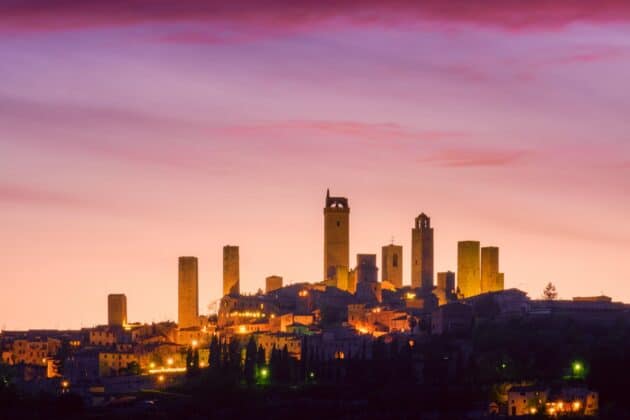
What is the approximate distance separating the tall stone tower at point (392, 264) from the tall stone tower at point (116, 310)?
664 inches

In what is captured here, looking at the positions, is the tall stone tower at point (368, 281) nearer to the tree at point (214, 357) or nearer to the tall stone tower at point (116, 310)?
the tall stone tower at point (116, 310)

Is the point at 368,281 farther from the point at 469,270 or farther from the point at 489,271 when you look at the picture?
the point at 489,271

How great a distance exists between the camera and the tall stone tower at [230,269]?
402ft

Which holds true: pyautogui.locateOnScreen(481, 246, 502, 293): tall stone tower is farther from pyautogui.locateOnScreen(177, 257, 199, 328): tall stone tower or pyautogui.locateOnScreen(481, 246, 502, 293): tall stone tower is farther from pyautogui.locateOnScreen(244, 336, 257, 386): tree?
pyautogui.locateOnScreen(244, 336, 257, 386): tree

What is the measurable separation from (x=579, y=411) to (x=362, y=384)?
35.6ft

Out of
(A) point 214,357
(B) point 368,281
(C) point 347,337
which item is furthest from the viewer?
(B) point 368,281

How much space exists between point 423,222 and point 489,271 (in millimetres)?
6595

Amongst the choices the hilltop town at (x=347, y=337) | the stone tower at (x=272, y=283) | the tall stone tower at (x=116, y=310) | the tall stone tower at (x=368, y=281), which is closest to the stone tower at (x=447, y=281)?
the hilltop town at (x=347, y=337)

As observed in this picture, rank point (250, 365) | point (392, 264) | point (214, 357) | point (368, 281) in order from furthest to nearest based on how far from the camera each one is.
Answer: point (392, 264), point (368, 281), point (214, 357), point (250, 365)

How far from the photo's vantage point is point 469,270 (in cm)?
12062

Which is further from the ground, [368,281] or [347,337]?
[368,281]

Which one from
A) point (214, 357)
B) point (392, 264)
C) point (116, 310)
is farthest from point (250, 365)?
point (392, 264)

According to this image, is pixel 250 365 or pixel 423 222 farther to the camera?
pixel 423 222

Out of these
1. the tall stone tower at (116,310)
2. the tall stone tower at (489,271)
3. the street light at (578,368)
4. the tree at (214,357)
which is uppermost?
the tall stone tower at (489,271)
